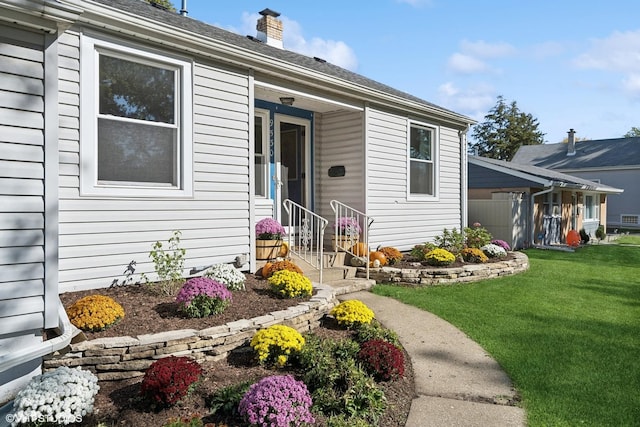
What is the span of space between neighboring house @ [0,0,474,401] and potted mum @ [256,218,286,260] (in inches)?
18.1

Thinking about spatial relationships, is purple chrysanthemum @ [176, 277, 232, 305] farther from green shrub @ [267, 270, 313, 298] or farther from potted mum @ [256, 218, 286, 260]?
potted mum @ [256, 218, 286, 260]

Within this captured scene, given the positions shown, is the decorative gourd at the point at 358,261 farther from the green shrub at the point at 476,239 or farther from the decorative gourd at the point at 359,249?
the green shrub at the point at 476,239

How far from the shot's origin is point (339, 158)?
8.92 m

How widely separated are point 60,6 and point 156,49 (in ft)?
7.27

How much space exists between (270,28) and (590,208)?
19346 millimetres

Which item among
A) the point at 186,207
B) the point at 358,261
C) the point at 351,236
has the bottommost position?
the point at 358,261

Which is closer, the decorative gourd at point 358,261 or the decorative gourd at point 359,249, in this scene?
the decorative gourd at point 358,261

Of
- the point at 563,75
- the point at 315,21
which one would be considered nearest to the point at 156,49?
the point at 315,21

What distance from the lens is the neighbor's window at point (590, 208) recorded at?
848 inches

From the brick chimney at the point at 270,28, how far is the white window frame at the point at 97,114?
15.4 feet

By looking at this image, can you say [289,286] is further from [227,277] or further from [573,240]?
[573,240]

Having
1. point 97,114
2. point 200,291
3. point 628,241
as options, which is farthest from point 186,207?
point 628,241

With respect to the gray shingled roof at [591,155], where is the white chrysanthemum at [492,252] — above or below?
below

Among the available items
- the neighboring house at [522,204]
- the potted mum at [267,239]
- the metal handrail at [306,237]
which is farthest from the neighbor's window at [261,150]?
the neighboring house at [522,204]
